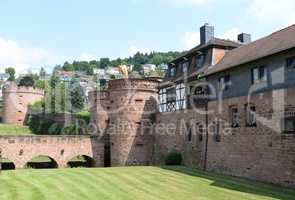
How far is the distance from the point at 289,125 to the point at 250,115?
3.10 metres

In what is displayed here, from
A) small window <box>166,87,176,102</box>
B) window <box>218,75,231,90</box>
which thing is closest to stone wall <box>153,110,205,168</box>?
small window <box>166,87,176,102</box>

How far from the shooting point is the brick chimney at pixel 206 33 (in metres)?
31.3

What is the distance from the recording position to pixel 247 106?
19.8 meters

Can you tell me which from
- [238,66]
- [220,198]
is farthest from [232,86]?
[220,198]

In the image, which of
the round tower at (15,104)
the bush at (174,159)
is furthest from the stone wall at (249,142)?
the round tower at (15,104)

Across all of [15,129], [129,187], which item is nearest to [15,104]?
[15,129]

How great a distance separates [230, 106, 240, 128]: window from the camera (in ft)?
68.2

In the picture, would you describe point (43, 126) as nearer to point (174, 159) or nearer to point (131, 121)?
point (131, 121)

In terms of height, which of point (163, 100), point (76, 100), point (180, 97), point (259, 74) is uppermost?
point (76, 100)

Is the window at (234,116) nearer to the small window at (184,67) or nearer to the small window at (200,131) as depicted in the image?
the small window at (200,131)

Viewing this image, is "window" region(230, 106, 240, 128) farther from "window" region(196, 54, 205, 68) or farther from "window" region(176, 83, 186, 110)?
"window" region(196, 54, 205, 68)

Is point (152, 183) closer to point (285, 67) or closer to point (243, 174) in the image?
point (243, 174)

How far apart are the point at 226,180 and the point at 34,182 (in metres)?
8.86

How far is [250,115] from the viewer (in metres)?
19.7
